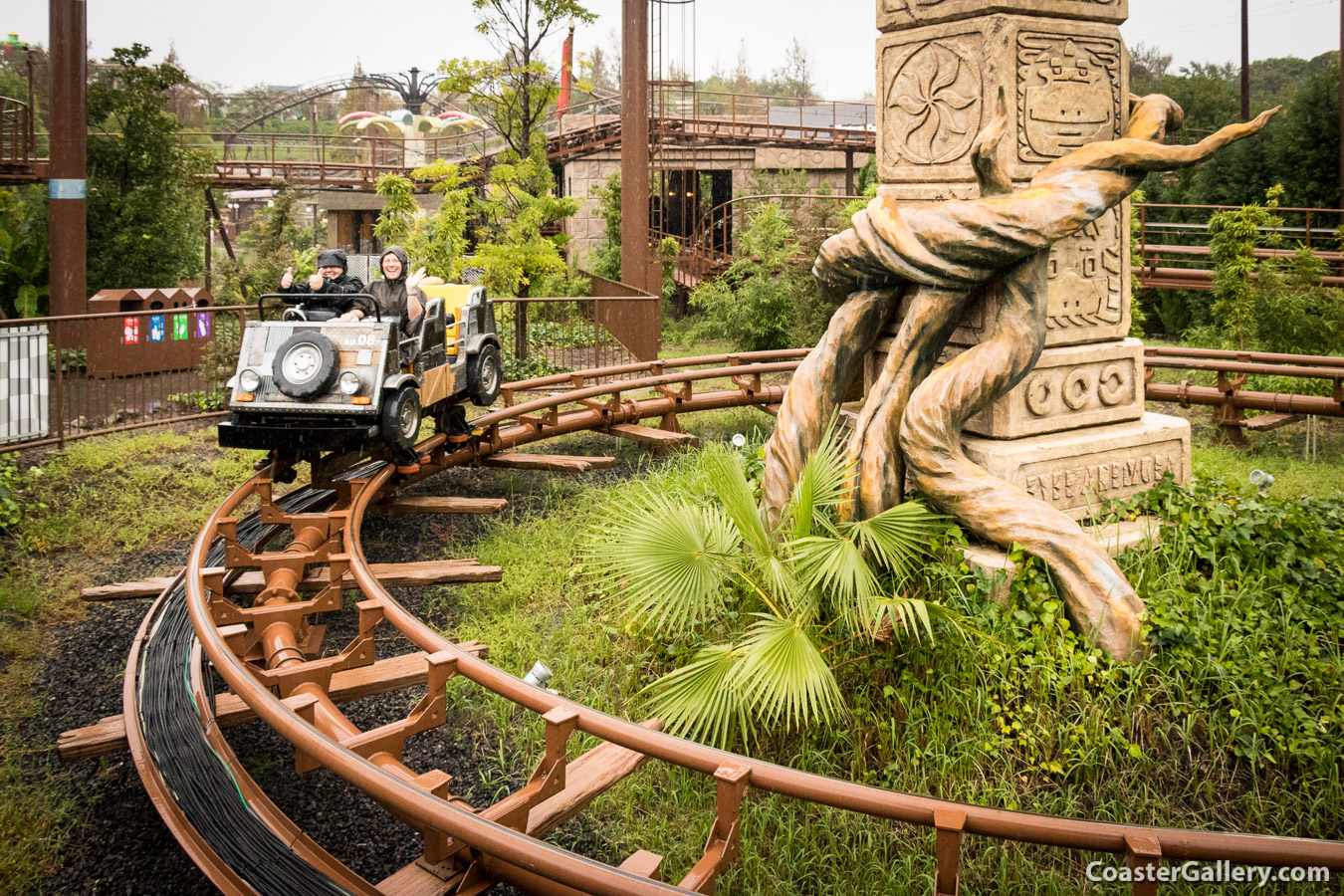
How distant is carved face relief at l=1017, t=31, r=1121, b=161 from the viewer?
16.7ft

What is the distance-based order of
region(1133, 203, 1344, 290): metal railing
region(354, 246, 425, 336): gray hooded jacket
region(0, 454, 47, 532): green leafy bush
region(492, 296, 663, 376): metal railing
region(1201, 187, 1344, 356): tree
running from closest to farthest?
region(0, 454, 47, 532): green leafy bush < region(354, 246, 425, 336): gray hooded jacket < region(1201, 187, 1344, 356): tree < region(492, 296, 663, 376): metal railing < region(1133, 203, 1344, 290): metal railing

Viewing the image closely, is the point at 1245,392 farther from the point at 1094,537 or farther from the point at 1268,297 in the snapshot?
the point at 1094,537

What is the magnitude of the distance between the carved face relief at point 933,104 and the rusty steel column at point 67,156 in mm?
12416

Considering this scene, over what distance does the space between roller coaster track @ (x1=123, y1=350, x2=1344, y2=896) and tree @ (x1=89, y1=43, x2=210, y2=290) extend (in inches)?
540

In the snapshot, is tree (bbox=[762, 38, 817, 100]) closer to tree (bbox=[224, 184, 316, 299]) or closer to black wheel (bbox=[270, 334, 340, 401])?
tree (bbox=[224, 184, 316, 299])

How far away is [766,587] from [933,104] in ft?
8.43

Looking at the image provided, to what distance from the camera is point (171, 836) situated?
12.6 ft

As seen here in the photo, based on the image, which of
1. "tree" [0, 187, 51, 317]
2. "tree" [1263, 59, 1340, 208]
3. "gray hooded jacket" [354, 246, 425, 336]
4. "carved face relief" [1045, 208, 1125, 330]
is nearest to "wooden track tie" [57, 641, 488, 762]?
"carved face relief" [1045, 208, 1125, 330]

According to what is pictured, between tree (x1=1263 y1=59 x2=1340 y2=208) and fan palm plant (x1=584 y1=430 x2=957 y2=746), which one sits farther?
tree (x1=1263 y1=59 x2=1340 y2=208)

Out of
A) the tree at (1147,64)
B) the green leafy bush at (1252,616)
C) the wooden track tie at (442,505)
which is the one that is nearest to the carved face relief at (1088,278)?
the green leafy bush at (1252,616)

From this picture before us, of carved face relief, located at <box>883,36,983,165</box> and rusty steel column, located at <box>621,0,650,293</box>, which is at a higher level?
rusty steel column, located at <box>621,0,650,293</box>

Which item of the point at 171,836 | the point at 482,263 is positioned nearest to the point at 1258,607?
the point at 171,836

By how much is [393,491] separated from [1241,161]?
59.8 ft

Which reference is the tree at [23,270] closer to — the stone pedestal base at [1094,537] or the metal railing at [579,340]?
the metal railing at [579,340]
